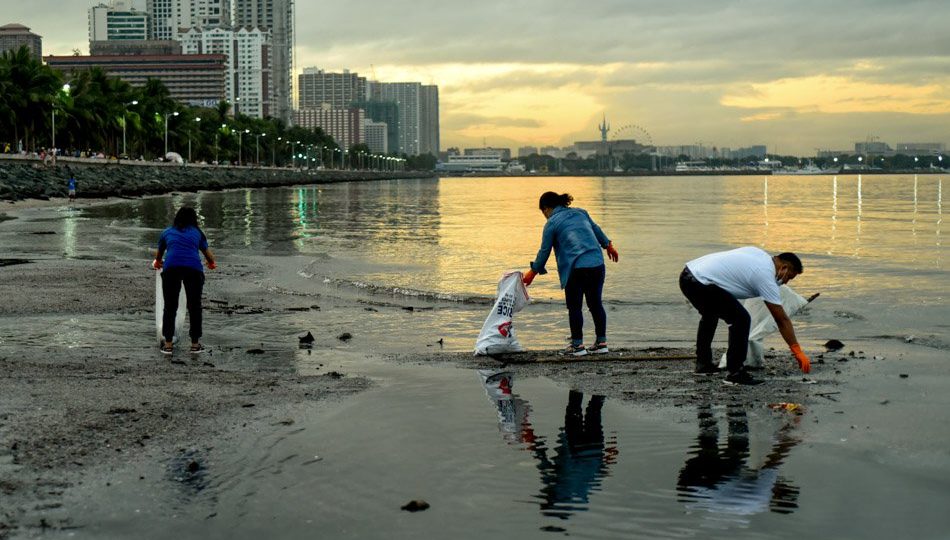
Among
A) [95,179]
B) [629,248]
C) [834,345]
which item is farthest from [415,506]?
[95,179]

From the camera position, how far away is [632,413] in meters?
8.27

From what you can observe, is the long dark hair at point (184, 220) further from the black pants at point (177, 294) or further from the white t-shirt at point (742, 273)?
the white t-shirt at point (742, 273)

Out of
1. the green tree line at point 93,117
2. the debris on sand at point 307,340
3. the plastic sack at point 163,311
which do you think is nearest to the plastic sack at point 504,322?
the debris on sand at point 307,340

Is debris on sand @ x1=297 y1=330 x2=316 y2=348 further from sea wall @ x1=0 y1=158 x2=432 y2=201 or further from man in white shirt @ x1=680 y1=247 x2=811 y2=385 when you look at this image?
sea wall @ x1=0 y1=158 x2=432 y2=201

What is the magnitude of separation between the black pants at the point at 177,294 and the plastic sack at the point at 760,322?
555 cm

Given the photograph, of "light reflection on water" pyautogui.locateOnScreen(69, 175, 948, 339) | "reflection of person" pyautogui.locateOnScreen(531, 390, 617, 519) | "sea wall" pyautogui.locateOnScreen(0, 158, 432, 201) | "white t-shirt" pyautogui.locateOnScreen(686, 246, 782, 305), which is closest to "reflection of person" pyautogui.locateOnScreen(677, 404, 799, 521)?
"reflection of person" pyautogui.locateOnScreen(531, 390, 617, 519)

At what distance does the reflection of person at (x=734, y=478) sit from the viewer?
5957 millimetres

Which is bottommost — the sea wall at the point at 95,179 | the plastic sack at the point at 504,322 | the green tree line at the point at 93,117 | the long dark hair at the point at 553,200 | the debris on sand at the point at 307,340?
the debris on sand at the point at 307,340

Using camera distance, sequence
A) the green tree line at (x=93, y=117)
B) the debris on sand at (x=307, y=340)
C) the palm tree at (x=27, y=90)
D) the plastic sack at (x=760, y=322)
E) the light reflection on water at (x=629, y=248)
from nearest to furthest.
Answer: the plastic sack at (x=760, y=322), the debris on sand at (x=307, y=340), the light reflection on water at (x=629, y=248), the palm tree at (x=27, y=90), the green tree line at (x=93, y=117)

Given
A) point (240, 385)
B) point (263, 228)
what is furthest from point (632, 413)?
point (263, 228)

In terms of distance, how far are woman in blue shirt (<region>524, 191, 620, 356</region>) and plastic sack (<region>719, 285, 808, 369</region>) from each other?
1508mm

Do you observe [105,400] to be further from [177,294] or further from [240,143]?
[240,143]

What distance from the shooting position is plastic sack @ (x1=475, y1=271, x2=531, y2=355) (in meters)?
11.1

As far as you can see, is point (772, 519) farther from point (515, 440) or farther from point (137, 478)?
point (137, 478)
